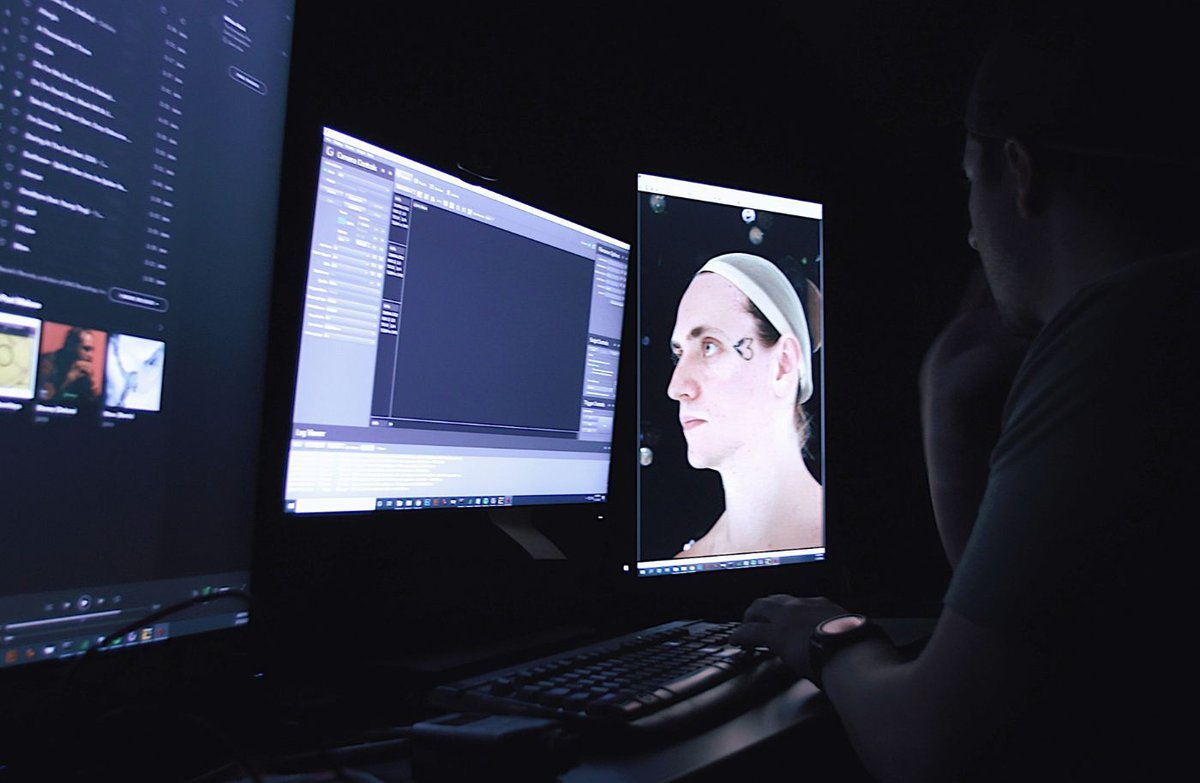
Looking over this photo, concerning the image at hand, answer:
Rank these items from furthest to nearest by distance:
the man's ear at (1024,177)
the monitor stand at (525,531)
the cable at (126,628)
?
the monitor stand at (525,531), the man's ear at (1024,177), the cable at (126,628)

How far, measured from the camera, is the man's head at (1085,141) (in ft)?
3.03

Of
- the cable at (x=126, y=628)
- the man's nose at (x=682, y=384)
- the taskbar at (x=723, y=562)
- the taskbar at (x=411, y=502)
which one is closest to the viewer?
the cable at (x=126, y=628)

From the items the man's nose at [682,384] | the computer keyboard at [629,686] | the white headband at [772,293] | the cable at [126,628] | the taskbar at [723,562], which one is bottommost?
the computer keyboard at [629,686]

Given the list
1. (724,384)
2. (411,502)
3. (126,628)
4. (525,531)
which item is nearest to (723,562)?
(724,384)

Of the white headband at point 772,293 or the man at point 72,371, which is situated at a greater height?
the white headband at point 772,293

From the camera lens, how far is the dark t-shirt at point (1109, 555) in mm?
695

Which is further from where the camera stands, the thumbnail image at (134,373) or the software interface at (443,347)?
the software interface at (443,347)

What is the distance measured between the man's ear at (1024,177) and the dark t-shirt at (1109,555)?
27 cm

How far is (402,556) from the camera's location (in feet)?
3.87

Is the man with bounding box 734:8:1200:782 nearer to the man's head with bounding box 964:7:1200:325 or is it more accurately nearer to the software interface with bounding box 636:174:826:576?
the man's head with bounding box 964:7:1200:325

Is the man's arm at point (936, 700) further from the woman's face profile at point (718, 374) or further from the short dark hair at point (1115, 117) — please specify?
the woman's face profile at point (718, 374)

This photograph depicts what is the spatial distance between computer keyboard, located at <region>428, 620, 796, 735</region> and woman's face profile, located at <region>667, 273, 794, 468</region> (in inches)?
22.6

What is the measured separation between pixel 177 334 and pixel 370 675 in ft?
1.43

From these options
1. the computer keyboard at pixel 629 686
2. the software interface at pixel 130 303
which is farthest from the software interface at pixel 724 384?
the software interface at pixel 130 303
